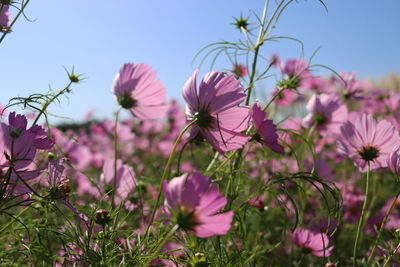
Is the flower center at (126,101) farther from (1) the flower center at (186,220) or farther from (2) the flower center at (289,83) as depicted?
(1) the flower center at (186,220)

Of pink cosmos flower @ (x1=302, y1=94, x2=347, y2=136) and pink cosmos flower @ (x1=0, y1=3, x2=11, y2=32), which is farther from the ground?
pink cosmos flower @ (x1=0, y1=3, x2=11, y2=32)

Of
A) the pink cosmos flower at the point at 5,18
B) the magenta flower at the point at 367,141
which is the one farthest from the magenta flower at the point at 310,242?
the pink cosmos flower at the point at 5,18

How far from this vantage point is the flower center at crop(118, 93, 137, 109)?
0.72 meters

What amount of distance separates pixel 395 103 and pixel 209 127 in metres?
1.66

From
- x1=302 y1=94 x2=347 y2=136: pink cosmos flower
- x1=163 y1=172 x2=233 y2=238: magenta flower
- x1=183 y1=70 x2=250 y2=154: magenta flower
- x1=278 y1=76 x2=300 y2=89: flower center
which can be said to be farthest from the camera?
x1=302 y1=94 x2=347 y2=136: pink cosmos flower

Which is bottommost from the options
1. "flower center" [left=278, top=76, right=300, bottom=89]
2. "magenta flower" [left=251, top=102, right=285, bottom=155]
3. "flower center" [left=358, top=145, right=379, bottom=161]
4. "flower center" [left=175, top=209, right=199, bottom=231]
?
"flower center" [left=175, top=209, right=199, bottom=231]

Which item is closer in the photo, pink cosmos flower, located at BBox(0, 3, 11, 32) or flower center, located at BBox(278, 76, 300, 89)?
pink cosmos flower, located at BBox(0, 3, 11, 32)

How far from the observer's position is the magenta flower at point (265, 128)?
1.59ft

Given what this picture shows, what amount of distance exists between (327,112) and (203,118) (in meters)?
0.66

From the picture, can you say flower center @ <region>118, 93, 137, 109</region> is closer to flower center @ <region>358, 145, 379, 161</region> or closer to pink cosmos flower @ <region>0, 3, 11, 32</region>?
pink cosmos flower @ <region>0, 3, 11, 32</region>

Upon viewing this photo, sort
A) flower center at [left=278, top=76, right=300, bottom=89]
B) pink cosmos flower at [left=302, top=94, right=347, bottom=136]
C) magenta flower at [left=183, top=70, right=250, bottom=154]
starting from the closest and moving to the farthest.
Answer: magenta flower at [left=183, top=70, right=250, bottom=154]
flower center at [left=278, top=76, right=300, bottom=89]
pink cosmos flower at [left=302, top=94, right=347, bottom=136]

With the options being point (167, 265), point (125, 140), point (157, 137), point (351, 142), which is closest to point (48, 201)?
point (167, 265)

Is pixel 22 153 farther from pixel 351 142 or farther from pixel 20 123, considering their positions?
pixel 351 142

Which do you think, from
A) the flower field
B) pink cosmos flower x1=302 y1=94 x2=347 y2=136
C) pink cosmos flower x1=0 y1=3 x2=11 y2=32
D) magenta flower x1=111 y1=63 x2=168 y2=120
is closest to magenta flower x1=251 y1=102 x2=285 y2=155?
the flower field
